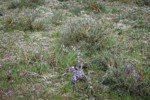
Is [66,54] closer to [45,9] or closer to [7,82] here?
[7,82]

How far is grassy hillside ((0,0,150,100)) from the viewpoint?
13.5ft

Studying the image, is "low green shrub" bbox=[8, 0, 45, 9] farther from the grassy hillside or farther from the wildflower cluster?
the wildflower cluster

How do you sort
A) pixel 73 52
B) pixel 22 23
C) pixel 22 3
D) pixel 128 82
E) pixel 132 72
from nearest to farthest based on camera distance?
1. pixel 128 82
2. pixel 132 72
3. pixel 73 52
4. pixel 22 23
5. pixel 22 3

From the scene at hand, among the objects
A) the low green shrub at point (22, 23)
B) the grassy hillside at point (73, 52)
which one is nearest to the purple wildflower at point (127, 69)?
the grassy hillside at point (73, 52)

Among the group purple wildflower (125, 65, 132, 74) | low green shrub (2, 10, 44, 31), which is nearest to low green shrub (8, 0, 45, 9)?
low green shrub (2, 10, 44, 31)

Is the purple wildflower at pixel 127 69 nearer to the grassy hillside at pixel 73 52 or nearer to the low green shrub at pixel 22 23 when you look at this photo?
the grassy hillside at pixel 73 52

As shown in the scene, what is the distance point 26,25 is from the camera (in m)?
7.13

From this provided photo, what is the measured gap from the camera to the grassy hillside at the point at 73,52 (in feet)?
13.5

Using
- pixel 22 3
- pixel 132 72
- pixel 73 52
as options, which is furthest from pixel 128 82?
pixel 22 3

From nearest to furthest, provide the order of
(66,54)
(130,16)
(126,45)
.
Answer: (66,54) → (126,45) → (130,16)

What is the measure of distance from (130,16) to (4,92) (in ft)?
17.2

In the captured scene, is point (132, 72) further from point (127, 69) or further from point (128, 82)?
point (128, 82)

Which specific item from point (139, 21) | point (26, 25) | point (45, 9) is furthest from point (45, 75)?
point (45, 9)

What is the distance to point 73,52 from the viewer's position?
5.47 m
